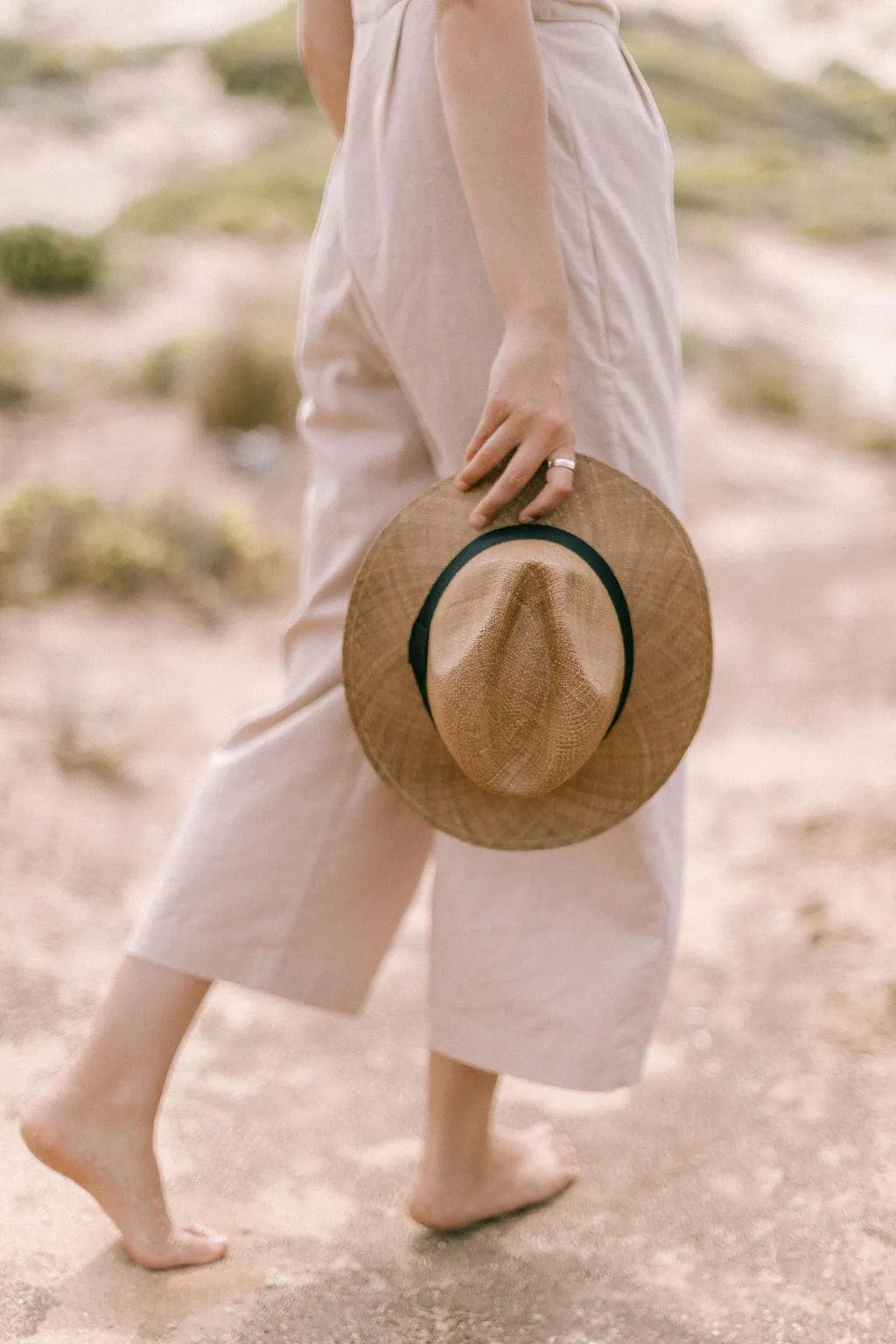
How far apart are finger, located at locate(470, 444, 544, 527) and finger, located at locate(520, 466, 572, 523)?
0.02 metres

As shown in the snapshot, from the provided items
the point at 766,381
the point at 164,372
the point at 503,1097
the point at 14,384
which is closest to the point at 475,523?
the point at 503,1097

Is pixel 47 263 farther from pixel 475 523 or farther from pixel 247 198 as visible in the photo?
pixel 475 523

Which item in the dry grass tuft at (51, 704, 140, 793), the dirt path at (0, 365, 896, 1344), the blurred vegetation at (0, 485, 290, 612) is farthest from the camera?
the blurred vegetation at (0, 485, 290, 612)

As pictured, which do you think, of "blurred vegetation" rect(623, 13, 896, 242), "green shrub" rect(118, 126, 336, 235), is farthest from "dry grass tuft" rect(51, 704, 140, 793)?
"blurred vegetation" rect(623, 13, 896, 242)

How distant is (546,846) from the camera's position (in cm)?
144

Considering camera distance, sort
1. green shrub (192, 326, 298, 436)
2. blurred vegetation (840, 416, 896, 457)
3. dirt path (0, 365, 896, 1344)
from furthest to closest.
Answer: blurred vegetation (840, 416, 896, 457)
green shrub (192, 326, 298, 436)
dirt path (0, 365, 896, 1344)

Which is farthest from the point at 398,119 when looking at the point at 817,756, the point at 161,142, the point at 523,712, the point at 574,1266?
the point at 161,142

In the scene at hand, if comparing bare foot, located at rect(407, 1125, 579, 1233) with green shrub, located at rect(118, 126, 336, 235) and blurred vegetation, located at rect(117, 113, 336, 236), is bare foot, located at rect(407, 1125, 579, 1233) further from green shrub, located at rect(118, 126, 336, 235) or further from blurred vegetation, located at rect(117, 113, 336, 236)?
blurred vegetation, located at rect(117, 113, 336, 236)

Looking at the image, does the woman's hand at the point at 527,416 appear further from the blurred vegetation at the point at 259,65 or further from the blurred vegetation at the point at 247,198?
the blurred vegetation at the point at 259,65

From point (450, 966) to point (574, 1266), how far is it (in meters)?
0.41

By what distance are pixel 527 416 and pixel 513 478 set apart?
0.21ft

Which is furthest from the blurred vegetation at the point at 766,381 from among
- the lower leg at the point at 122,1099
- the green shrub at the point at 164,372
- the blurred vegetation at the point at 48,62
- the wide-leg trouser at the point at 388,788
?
the blurred vegetation at the point at 48,62

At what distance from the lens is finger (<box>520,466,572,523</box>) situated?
137 centimetres

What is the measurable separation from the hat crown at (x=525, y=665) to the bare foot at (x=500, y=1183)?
0.66 meters
